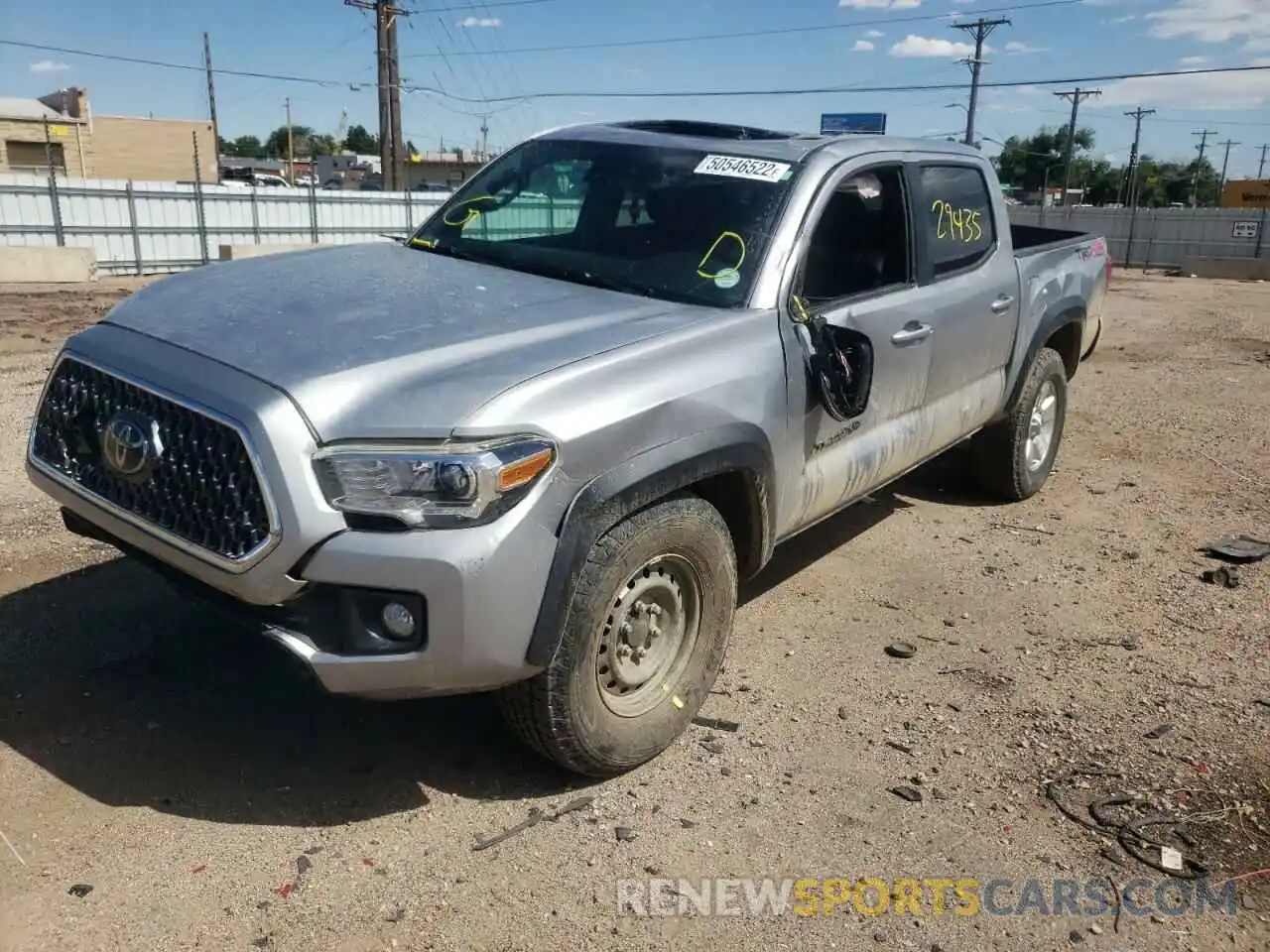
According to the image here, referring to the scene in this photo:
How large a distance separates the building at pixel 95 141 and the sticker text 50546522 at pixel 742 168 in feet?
171

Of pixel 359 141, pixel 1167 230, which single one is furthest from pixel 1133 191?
pixel 359 141

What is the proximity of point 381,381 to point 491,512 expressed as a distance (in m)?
0.47

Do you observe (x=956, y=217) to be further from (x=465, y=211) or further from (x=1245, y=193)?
(x=1245, y=193)

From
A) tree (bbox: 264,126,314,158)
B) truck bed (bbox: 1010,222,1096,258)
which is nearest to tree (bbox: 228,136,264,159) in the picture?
tree (bbox: 264,126,314,158)

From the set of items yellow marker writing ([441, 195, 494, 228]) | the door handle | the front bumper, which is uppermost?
yellow marker writing ([441, 195, 494, 228])

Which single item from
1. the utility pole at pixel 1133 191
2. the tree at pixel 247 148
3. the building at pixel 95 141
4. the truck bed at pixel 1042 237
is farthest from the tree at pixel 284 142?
the truck bed at pixel 1042 237

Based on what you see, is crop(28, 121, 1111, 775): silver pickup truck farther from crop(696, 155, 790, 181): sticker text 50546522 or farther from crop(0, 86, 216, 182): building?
crop(0, 86, 216, 182): building

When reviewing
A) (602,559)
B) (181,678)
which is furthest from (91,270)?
(602,559)

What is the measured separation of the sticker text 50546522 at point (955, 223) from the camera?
483 cm

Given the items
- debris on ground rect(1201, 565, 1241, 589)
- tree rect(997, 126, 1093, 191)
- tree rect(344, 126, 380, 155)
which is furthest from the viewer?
tree rect(344, 126, 380, 155)

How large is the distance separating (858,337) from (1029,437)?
2.89 m

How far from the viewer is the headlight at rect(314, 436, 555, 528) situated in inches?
104

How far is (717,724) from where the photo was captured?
3.74m

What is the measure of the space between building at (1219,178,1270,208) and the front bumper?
59.4 meters
